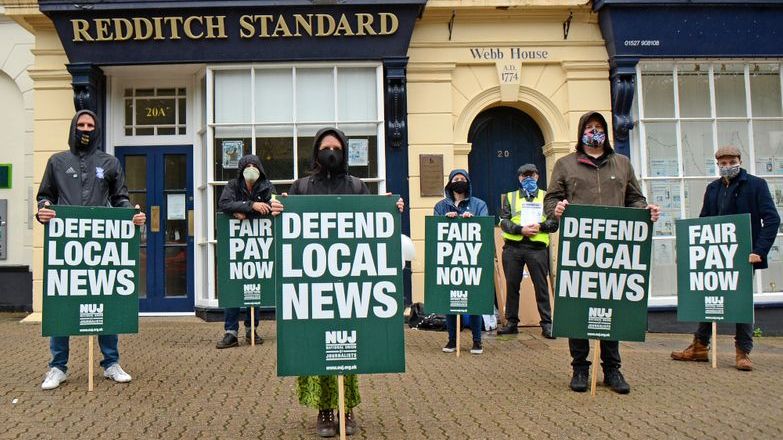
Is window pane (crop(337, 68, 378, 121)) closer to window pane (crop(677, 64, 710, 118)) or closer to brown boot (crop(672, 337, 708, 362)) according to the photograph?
window pane (crop(677, 64, 710, 118))

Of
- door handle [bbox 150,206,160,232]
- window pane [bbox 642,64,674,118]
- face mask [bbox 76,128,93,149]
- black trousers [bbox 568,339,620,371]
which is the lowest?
black trousers [bbox 568,339,620,371]

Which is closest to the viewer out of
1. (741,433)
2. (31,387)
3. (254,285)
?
(741,433)

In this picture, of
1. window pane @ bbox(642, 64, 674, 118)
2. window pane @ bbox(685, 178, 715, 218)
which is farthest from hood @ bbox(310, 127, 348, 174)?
window pane @ bbox(685, 178, 715, 218)

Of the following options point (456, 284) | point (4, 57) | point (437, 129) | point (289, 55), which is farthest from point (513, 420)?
point (4, 57)

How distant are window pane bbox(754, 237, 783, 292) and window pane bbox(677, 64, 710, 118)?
84.5 inches

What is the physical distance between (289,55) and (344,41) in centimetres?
79

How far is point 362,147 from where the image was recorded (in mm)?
10141

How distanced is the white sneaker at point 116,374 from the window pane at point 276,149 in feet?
14.6

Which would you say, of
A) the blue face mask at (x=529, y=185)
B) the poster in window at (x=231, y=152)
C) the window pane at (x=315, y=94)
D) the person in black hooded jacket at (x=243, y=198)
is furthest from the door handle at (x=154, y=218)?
the blue face mask at (x=529, y=185)

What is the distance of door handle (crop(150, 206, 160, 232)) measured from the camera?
34.7 feet

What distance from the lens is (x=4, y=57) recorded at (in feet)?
38.4

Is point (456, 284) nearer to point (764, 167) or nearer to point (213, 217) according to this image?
point (213, 217)

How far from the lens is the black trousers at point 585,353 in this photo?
18.8 ft

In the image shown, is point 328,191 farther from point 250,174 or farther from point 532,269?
point 532,269
